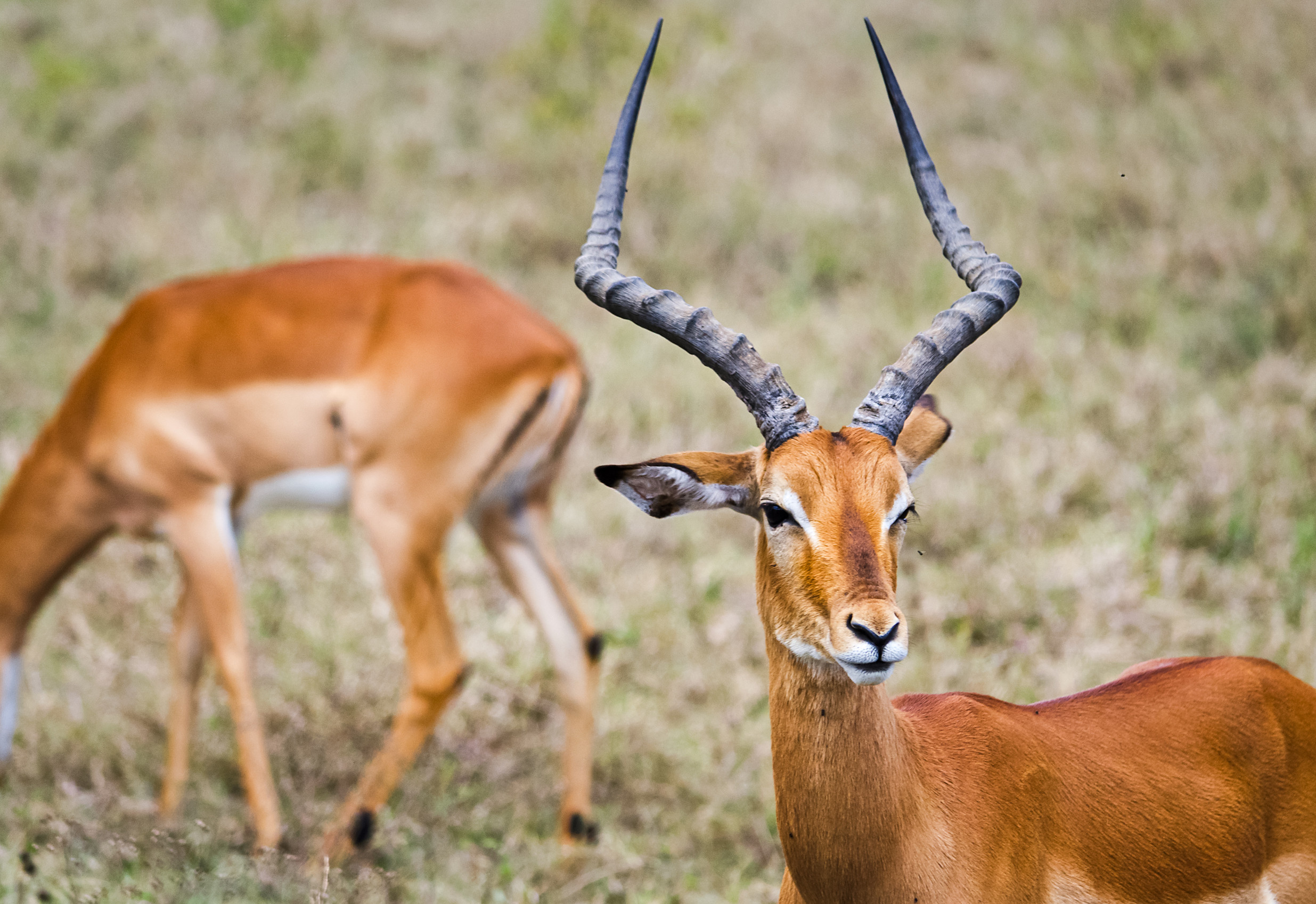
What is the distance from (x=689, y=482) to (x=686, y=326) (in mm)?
341

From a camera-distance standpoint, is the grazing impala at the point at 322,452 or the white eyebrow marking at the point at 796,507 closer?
the white eyebrow marking at the point at 796,507

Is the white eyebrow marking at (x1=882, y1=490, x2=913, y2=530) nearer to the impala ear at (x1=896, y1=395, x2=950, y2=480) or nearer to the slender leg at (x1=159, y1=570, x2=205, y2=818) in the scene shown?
the impala ear at (x1=896, y1=395, x2=950, y2=480)

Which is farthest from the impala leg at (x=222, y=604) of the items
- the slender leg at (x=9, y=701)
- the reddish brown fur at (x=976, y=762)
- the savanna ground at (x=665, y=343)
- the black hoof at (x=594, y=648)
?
the reddish brown fur at (x=976, y=762)

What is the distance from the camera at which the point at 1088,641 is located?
5.32 m

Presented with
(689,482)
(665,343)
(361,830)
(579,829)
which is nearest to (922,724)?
(689,482)

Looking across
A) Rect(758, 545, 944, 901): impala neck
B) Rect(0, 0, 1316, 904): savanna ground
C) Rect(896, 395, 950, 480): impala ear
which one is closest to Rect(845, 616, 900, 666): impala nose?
Rect(758, 545, 944, 901): impala neck

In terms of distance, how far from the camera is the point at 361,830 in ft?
14.3

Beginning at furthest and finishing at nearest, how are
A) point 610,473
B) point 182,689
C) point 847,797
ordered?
point 182,689 → point 610,473 → point 847,797

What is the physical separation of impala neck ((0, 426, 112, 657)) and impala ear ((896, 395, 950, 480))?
11.1 ft

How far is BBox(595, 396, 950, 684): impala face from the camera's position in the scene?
7.97 ft

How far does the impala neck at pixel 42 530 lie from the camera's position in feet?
16.5

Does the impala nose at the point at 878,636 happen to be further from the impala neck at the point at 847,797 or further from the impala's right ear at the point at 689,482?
the impala's right ear at the point at 689,482

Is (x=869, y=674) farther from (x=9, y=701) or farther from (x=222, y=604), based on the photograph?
(x=9, y=701)

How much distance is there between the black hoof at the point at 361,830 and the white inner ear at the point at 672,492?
2.01 meters
